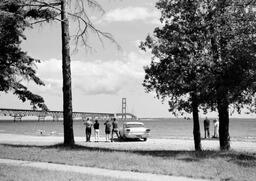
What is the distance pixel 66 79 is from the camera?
1936 cm

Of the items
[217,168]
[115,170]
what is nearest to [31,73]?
[115,170]

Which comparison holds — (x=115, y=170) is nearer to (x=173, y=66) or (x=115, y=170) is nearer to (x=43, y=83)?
(x=173, y=66)

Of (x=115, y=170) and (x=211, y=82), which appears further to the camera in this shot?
(x=211, y=82)

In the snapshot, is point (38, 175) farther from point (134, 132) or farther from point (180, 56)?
point (134, 132)

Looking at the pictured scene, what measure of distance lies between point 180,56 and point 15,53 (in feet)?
31.3

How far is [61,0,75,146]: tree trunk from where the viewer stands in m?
19.3

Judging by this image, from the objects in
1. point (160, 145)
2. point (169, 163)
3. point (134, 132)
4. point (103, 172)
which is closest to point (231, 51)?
point (169, 163)

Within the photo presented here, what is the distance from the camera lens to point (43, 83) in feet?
76.0

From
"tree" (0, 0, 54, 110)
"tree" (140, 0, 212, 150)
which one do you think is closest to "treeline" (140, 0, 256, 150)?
"tree" (140, 0, 212, 150)

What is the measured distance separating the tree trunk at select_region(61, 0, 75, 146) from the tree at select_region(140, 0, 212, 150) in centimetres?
392

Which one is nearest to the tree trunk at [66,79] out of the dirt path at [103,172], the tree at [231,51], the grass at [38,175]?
the dirt path at [103,172]

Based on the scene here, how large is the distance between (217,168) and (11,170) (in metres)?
5.80

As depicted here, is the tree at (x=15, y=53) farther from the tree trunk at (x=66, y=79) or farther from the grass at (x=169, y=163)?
the grass at (x=169, y=163)

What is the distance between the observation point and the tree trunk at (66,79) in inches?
760
